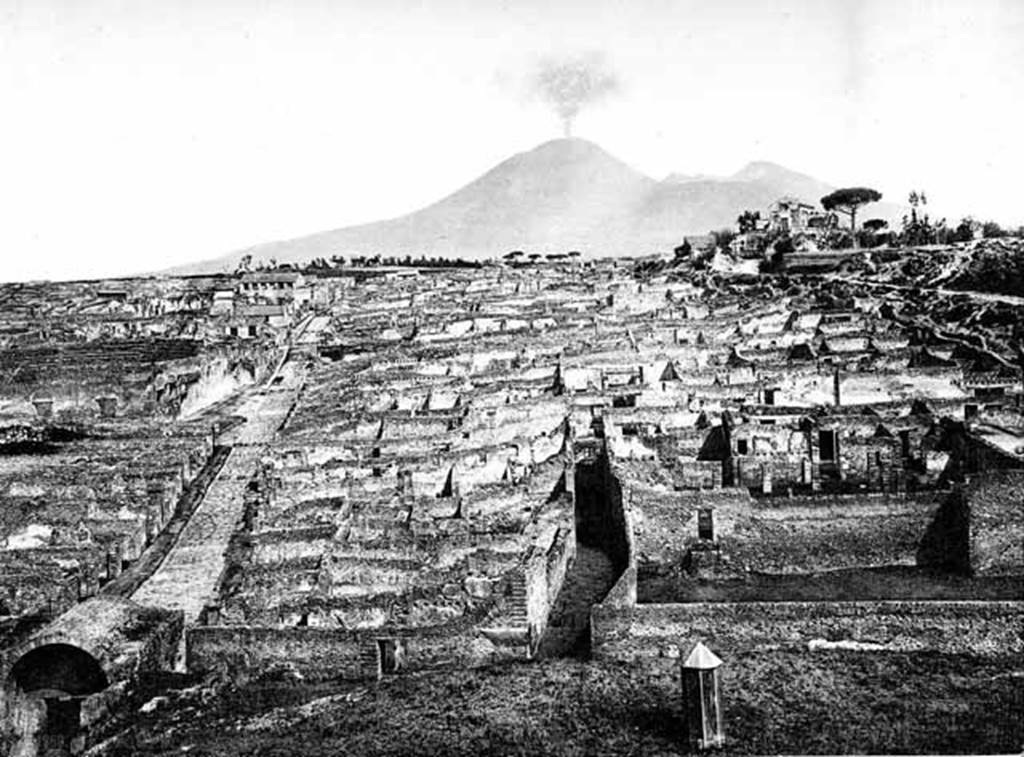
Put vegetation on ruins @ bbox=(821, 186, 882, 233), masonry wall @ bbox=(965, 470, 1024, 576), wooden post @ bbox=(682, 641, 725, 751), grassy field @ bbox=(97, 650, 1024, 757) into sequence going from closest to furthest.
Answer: wooden post @ bbox=(682, 641, 725, 751)
grassy field @ bbox=(97, 650, 1024, 757)
masonry wall @ bbox=(965, 470, 1024, 576)
vegetation on ruins @ bbox=(821, 186, 882, 233)

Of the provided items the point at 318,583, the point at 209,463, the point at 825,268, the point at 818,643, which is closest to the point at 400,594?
the point at 318,583

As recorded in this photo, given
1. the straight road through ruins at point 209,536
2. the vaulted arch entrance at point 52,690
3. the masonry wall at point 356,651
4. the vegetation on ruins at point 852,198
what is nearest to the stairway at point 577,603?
the masonry wall at point 356,651

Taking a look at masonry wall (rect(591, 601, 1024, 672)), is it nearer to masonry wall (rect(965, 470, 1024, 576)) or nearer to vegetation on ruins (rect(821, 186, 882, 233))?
masonry wall (rect(965, 470, 1024, 576))

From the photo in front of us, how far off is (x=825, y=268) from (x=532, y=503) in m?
54.3

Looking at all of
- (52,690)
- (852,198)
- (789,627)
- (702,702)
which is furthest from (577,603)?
(852,198)

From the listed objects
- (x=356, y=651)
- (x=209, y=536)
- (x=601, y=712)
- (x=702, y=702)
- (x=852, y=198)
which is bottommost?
(x=601, y=712)

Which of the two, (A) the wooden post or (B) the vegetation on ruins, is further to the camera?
(B) the vegetation on ruins

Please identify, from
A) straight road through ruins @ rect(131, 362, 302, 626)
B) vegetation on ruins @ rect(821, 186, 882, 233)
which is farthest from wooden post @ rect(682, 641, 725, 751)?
vegetation on ruins @ rect(821, 186, 882, 233)

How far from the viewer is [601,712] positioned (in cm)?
1761

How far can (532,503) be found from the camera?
91.6 feet

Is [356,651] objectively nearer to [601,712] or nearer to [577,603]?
[601,712]

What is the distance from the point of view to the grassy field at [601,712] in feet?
53.7

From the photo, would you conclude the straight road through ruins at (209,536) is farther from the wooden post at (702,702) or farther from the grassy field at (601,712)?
the wooden post at (702,702)

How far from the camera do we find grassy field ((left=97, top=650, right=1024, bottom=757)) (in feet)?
53.7
